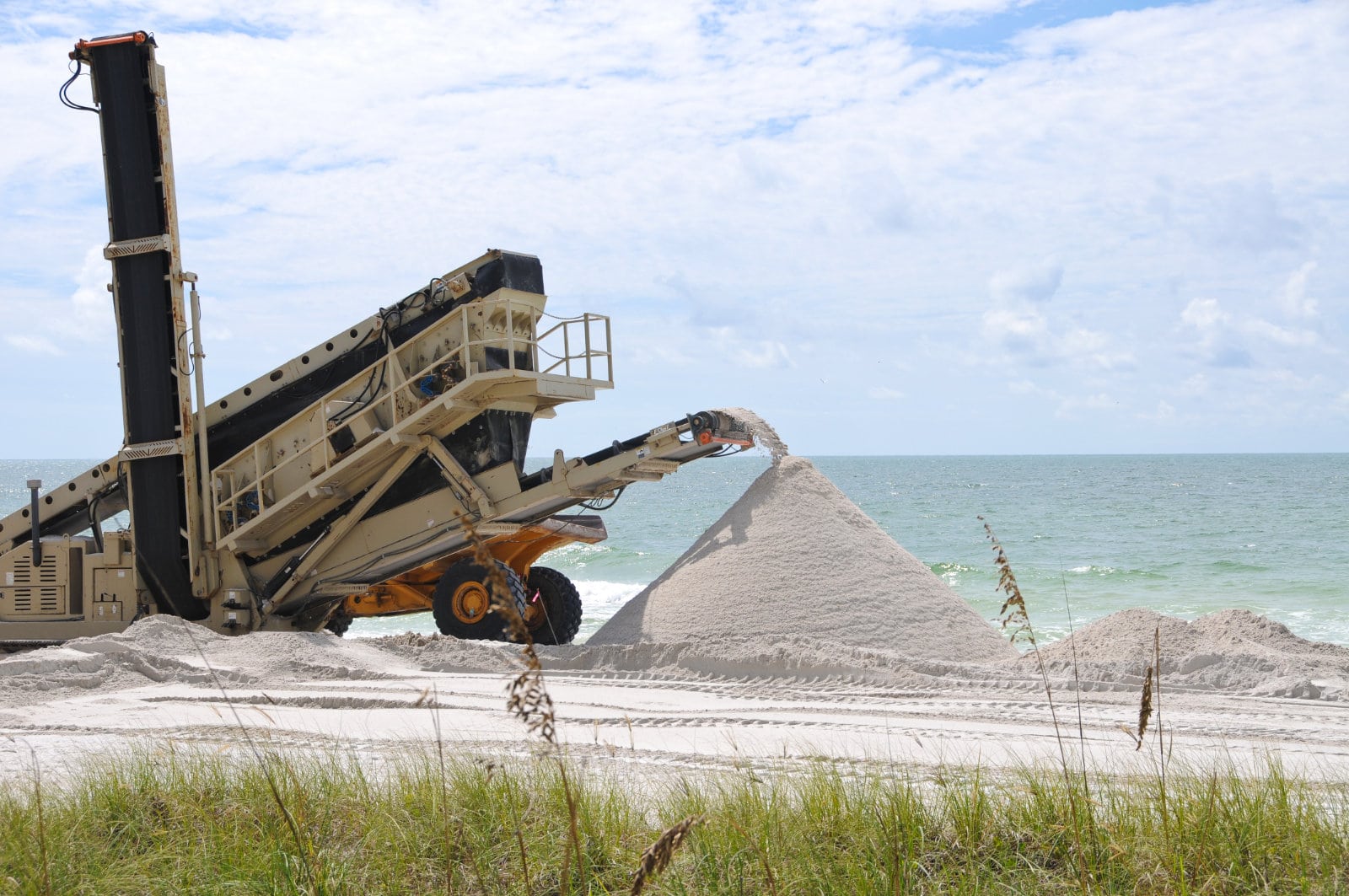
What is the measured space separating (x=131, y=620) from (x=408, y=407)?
11.9ft

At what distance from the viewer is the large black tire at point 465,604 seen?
1223cm

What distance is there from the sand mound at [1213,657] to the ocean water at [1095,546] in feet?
2.97

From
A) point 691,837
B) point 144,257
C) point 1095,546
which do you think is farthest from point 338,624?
point 1095,546

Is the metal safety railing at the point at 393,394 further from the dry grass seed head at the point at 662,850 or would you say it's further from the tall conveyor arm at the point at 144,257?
the dry grass seed head at the point at 662,850

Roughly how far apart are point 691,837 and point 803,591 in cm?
732

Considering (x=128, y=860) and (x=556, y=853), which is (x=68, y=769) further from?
(x=556, y=853)

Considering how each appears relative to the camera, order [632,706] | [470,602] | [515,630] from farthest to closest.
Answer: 1. [470,602]
2. [632,706]
3. [515,630]

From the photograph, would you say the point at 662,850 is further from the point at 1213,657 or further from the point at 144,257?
the point at 144,257

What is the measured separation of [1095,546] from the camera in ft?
109

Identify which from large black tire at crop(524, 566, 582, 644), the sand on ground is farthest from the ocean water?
large black tire at crop(524, 566, 582, 644)

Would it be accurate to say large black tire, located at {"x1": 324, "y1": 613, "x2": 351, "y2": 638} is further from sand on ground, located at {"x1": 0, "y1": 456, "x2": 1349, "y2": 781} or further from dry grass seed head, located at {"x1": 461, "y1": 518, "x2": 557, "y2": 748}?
dry grass seed head, located at {"x1": 461, "y1": 518, "x2": 557, "y2": 748}

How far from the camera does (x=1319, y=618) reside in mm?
19750

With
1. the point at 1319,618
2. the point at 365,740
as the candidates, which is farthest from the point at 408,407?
the point at 1319,618

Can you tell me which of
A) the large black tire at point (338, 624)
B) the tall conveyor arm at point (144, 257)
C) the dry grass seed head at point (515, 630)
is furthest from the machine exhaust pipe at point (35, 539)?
the dry grass seed head at point (515, 630)
